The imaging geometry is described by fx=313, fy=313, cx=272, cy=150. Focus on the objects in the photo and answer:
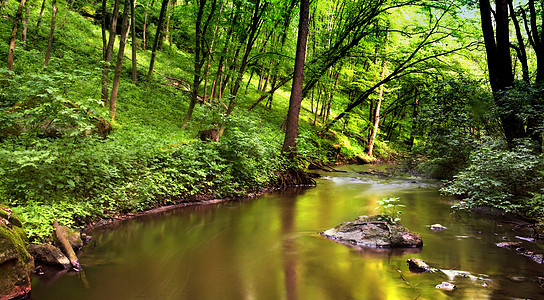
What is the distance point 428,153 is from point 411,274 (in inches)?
364

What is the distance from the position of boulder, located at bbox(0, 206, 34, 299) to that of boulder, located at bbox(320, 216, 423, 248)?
174 inches

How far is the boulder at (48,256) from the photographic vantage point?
3.88 meters

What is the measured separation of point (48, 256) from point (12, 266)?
0.78 metres

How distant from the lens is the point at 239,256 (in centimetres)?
479

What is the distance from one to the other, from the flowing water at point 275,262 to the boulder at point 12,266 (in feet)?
0.58

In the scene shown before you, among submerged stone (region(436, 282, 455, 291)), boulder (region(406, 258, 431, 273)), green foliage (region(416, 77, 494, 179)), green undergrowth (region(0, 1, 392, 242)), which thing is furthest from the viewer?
green foliage (region(416, 77, 494, 179))

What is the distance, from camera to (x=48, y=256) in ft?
12.8

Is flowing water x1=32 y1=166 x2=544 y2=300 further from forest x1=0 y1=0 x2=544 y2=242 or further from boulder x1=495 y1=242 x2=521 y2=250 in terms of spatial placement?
forest x1=0 y1=0 x2=544 y2=242

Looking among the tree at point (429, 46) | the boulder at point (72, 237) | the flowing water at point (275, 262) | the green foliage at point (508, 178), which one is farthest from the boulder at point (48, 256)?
the tree at point (429, 46)

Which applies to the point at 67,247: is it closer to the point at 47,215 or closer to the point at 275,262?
the point at 47,215

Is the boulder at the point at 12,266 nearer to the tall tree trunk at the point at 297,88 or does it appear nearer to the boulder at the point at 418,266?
the boulder at the point at 418,266

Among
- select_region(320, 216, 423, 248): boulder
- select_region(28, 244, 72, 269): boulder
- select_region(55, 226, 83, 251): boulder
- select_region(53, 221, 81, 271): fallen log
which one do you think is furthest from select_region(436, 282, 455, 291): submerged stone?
select_region(55, 226, 83, 251): boulder

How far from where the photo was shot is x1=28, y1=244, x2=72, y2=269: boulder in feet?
12.7

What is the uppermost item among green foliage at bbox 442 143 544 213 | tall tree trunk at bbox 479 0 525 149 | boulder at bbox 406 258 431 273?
tall tree trunk at bbox 479 0 525 149
